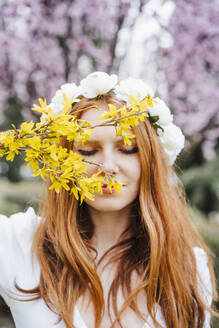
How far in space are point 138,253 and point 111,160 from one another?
0.50 m

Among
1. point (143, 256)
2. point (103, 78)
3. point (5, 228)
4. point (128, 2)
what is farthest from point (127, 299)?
point (128, 2)

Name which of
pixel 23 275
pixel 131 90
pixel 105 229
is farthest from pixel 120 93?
pixel 23 275

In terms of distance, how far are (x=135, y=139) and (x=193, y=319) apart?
85 centimetres

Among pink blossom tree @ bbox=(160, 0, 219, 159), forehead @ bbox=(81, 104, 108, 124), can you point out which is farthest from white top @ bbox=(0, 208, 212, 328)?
pink blossom tree @ bbox=(160, 0, 219, 159)

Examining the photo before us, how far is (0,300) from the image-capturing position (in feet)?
7.29

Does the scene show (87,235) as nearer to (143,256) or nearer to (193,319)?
(143,256)

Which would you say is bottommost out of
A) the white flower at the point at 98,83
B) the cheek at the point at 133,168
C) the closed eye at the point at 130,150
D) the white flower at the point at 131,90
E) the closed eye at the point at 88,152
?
the cheek at the point at 133,168

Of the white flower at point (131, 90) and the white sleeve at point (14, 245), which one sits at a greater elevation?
the white flower at point (131, 90)

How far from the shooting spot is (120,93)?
149cm

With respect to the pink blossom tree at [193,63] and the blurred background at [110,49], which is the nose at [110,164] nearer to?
the blurred background at [110,49]

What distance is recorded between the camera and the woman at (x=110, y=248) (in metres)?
1.37

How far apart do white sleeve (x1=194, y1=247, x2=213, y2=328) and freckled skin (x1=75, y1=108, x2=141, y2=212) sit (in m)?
0.57

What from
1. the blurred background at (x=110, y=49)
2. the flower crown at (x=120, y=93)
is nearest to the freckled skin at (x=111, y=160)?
the flower crown at (x=120, y=93)

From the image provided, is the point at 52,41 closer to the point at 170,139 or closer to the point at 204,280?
the point at 170,139
